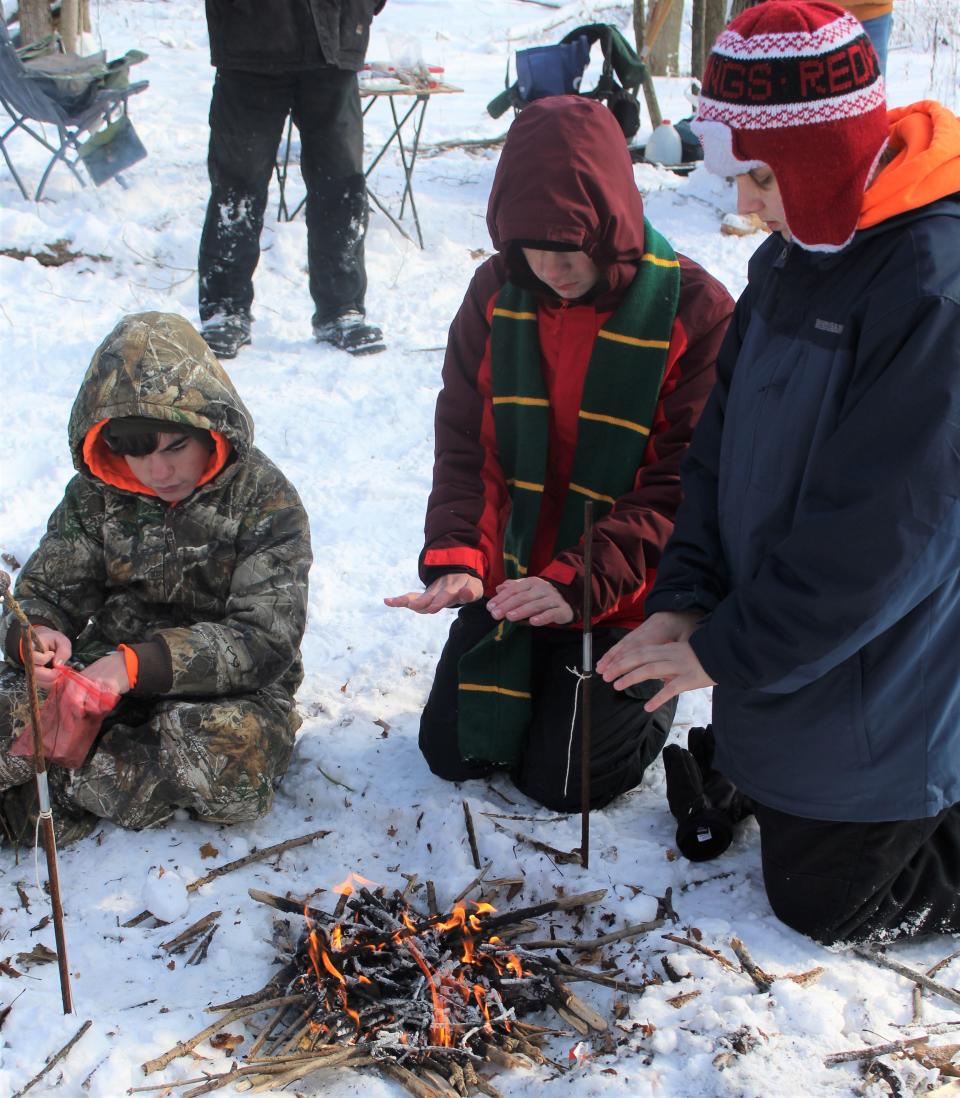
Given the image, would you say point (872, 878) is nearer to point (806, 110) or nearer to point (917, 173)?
point (917, 173)

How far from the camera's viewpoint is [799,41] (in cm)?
196

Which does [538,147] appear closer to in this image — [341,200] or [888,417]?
[888,417]

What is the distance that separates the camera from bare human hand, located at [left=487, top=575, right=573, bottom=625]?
9.03ft

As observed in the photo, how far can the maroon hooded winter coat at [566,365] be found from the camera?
2.82m

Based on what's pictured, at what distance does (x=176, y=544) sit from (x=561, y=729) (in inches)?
46.9

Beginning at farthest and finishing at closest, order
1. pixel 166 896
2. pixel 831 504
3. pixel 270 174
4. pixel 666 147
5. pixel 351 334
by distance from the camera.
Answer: pixel 666 147 → pixel 351 334 → pixel 270 174 → pixel 166 896 → pixel 831 504

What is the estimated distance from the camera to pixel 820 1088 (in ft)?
6.68

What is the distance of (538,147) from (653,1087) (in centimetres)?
217

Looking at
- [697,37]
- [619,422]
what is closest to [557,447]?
[619,422]

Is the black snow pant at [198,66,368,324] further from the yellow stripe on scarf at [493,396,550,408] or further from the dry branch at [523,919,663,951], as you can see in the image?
the dry branch at [523,919,663,951]

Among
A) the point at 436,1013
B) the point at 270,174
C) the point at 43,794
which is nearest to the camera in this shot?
the point at 43,794

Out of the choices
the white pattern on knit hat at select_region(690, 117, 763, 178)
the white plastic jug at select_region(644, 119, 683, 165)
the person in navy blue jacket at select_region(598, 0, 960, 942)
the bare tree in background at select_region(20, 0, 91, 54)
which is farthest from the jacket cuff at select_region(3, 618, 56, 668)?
the bare tree in background at select_region(20, 0, 91, 54)

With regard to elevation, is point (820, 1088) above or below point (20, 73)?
below

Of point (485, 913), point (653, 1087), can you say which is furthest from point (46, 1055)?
point (653, 1087)
